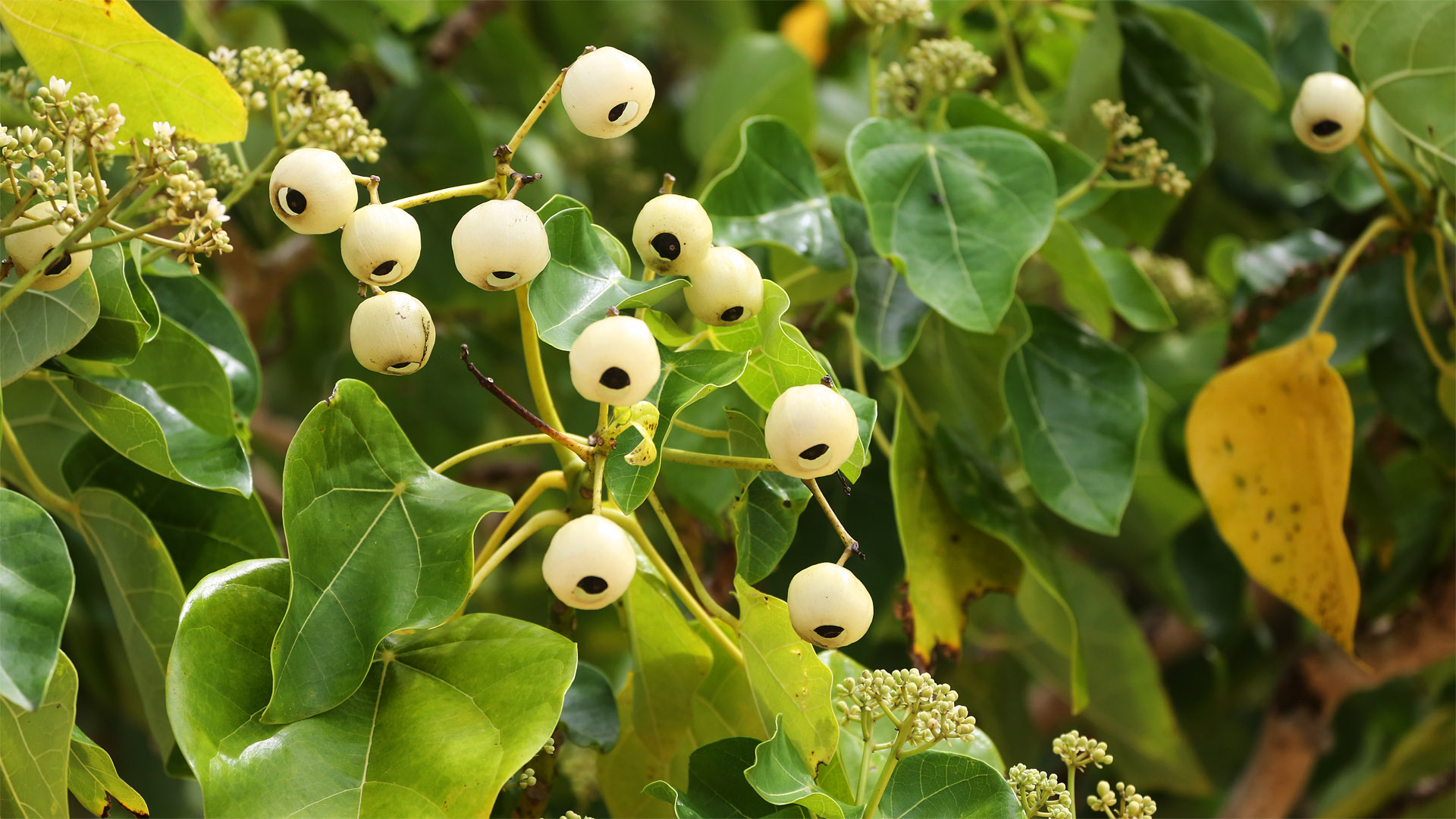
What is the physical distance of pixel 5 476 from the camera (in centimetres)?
57

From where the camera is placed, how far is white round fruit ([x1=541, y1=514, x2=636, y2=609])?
38cm

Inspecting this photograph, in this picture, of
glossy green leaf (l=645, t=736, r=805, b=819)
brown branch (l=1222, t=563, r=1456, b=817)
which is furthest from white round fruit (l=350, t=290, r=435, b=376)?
brown branch (l=1222, t=563, r=1456, b=817)

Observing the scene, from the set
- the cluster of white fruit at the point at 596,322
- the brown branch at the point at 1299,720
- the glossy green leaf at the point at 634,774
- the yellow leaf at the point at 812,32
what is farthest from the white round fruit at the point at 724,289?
the yellow leaf at the point at 812,32

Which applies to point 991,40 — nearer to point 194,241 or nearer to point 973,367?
point 973,367

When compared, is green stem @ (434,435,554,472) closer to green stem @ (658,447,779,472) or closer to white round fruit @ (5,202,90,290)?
green stem @ (658,447,779,472)

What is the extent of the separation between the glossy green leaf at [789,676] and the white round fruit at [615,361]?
0.12 meters

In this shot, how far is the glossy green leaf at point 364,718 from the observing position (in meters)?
0.40

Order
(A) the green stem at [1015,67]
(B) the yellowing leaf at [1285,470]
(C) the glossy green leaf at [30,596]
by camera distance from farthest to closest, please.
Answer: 1. (A) the green stem at [1015,67]
2. (B) the yellowing leaf at [1285,470]
3. (C) the glossy green leaf at [30,596]

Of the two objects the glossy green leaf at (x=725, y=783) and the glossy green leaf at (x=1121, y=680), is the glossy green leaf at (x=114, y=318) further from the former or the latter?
the glossy green leaf at (x=1121, y=680)

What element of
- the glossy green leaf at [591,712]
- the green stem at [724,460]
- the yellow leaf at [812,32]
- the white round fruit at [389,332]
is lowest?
the glossy green leaf at [591,712]

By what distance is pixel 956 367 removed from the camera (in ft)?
2.42

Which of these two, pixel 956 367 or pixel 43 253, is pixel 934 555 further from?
pixel 43 253

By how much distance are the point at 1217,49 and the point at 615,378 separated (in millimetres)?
622

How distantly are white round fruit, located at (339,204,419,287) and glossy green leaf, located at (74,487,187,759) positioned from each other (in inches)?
8.2
